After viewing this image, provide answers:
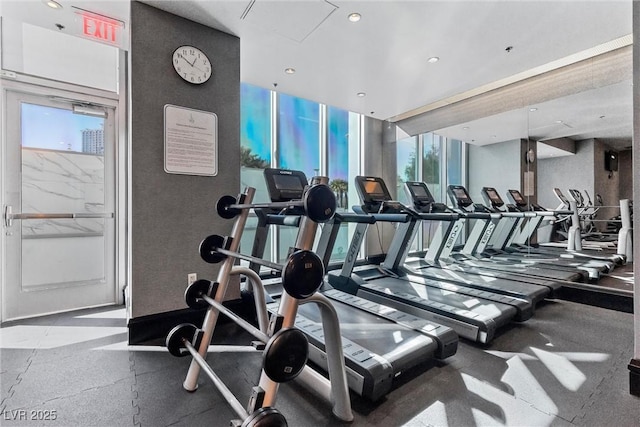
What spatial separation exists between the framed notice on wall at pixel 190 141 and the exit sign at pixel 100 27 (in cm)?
102

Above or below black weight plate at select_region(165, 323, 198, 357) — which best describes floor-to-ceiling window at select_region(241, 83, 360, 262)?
above

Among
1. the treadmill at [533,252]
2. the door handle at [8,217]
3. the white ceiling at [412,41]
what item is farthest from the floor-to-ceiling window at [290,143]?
the treadmill at [533,252]

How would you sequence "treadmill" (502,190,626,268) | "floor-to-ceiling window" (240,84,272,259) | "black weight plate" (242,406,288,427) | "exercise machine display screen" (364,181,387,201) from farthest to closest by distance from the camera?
"floor-to-ceiling window" (240,84,272,259) → "treadmill" (502,190,626,268) → "exercise machine display screen" (364,181,387,201) → "black weight plate" (242,406,288,427)

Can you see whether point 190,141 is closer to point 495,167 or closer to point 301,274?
point 301,274

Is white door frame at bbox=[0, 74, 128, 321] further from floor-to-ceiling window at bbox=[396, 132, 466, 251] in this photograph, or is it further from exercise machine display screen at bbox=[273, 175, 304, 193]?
floor-to-ceiling window at bbox=[396, 132, 466, 251]

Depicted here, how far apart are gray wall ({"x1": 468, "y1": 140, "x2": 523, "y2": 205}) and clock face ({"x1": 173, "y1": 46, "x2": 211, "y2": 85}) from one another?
16.0ft

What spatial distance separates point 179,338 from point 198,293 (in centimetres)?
33

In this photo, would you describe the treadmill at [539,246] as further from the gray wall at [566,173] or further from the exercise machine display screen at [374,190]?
the exercise machine display screen at [374,190]

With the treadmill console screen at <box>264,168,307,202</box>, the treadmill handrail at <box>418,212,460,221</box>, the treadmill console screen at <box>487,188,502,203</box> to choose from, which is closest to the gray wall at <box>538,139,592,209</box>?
the treadmill console screen at <box>487,188,502,203</box>

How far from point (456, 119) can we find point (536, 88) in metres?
1.27

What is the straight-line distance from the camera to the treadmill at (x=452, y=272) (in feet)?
11.1

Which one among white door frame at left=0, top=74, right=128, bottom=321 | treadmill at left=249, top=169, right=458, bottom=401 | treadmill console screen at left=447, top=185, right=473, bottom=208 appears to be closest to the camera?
treadmill at left=249, top=169, right=458, bottom=401

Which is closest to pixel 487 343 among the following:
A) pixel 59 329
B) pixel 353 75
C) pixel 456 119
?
pixel 353 75

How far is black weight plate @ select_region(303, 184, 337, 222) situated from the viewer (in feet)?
4.46
